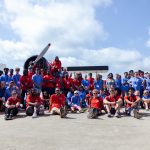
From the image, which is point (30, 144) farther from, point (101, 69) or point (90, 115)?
point (101, 69)

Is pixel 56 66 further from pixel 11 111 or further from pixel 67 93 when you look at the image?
pixel 11 111

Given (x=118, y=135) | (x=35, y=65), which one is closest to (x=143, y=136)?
(x=118, y=135)

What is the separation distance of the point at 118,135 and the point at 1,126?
429cm

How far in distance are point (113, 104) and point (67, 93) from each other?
12.5ft

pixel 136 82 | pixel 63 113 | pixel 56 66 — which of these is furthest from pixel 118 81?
pixel 63 113

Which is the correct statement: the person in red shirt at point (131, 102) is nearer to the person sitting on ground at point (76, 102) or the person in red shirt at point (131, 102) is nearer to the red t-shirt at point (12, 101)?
the person sitting on ground at point (76, 102)

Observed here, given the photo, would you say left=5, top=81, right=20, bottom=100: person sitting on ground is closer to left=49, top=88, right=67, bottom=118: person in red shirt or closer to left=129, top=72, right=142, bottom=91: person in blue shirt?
left=49, top=88, right=67, bottom=118: person in red shirt

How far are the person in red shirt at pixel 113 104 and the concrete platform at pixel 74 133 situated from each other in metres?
0.59

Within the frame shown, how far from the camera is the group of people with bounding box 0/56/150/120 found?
1566cm

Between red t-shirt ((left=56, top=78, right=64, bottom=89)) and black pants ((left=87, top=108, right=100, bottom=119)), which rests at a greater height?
red t-shirt ((left=56, top=78, right=64, bottom=89))

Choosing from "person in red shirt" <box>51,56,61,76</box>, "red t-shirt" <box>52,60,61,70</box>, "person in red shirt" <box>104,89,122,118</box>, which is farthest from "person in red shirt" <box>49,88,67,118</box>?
"red t-shirt" <box>52,60,61,70</box>

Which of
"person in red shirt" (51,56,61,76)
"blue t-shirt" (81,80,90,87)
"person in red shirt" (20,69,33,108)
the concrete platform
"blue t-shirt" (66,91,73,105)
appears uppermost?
"person in red shirt" (51,56,61,76)

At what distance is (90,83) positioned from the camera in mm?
20188

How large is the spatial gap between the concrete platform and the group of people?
71 cm
